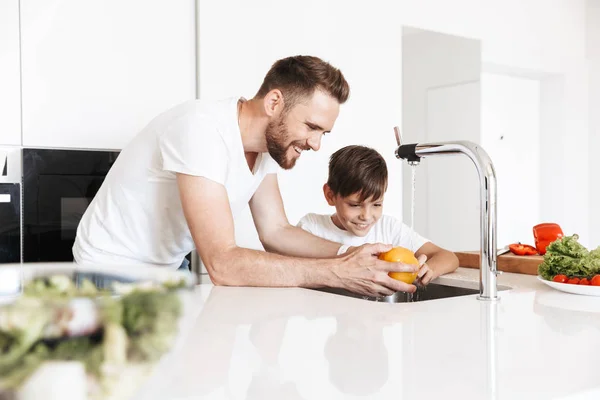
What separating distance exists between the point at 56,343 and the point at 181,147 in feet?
3.73

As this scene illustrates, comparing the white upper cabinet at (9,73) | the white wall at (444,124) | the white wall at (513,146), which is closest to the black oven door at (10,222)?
the white upper cabinet at (9,73)

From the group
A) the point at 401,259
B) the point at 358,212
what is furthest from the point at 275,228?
the point at 401,259

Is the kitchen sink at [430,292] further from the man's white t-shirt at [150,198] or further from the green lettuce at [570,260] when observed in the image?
the man's white t-shirt at [150,198]

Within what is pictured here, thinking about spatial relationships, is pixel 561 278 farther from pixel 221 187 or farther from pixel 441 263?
pixel 221 187

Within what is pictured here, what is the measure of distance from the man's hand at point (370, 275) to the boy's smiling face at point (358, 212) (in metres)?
0.54

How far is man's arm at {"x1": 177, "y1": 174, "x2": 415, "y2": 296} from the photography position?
4.77 ft

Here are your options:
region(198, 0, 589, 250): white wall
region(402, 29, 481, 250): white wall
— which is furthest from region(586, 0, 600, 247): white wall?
region(402, 29, 481, 250): white wall

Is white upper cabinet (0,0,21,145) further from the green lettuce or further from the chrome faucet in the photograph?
the green lettuce

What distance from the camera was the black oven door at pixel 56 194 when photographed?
2244 millimetres

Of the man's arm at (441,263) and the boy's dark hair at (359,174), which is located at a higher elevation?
the boy's dark hair at (359,174)

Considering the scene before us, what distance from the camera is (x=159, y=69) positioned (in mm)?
2469

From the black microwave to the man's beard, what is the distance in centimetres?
88

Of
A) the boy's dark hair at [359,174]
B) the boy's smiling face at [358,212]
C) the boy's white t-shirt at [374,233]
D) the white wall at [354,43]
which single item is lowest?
the boy's white t-shirt at [374,233]

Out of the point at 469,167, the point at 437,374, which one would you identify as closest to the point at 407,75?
the point at 469,167
